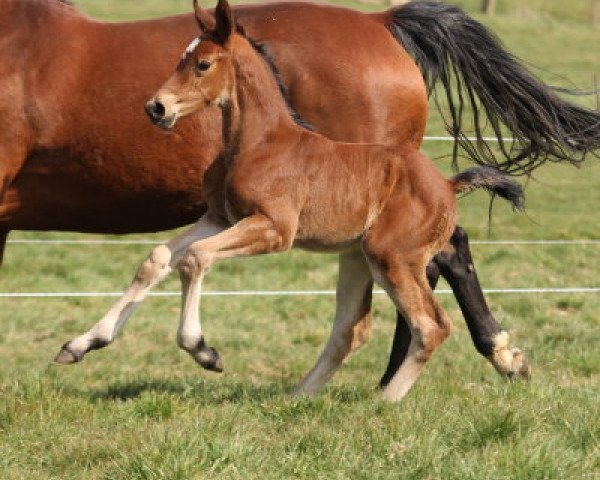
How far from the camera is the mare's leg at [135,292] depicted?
200 inches

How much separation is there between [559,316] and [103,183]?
4.16 meters

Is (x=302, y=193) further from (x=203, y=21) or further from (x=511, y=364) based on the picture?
(x=511, y=364)

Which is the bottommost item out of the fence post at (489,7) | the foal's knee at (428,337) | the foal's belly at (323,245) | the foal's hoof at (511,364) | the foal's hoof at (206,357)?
the fence post at (489,7)

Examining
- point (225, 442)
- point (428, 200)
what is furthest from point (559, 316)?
point (225, 442)

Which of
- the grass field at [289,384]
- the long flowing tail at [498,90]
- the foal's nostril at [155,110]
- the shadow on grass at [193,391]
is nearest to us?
the grass field at [289,384]

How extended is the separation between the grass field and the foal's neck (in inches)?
41.3

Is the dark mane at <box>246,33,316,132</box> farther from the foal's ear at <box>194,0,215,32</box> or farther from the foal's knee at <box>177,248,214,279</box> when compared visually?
the foal's knee at <box>177,248,214,279</box>

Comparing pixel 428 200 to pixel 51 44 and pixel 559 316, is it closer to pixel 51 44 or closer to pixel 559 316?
pixel 51 44

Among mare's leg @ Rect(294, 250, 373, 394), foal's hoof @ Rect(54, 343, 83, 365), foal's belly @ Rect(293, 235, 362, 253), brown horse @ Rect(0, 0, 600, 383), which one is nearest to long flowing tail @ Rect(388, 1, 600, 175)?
brown horse @ Rect(0, 0, 600, 383)

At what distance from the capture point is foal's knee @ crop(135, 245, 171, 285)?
5.16 m

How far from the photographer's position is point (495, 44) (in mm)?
6531

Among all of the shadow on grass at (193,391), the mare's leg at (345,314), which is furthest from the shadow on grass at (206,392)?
the mare's leg at (345,314)

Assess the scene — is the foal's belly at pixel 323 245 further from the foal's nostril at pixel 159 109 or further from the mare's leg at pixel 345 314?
the foal's nostril at pixel 159 109

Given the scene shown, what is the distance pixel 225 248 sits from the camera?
493 cm
